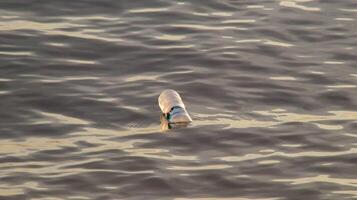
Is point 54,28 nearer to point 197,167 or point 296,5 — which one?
point 296,5

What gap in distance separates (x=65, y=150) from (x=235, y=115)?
2.17m

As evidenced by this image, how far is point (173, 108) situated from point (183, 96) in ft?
2.68

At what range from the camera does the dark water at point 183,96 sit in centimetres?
1074

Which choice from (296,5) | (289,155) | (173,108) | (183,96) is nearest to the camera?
(289,155)

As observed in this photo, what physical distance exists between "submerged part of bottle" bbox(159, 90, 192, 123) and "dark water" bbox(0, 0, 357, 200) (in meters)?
0.14

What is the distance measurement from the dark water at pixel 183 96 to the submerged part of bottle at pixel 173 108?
0.45ft

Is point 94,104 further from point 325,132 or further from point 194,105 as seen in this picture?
point 325,132

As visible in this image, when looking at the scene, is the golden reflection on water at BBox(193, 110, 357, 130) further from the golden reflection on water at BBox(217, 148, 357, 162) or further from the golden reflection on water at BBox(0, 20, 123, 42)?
the golden reflection on water at BBox(0, 20, 123, 42)

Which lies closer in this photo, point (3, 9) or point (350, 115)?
point (350, 115)

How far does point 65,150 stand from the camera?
11.3 m

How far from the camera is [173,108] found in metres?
12.1

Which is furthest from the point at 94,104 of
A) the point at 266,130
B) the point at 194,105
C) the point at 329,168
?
the point at 329,168

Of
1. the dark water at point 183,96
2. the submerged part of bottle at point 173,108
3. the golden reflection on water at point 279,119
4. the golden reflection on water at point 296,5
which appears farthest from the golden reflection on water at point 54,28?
the golden reflection on water at point 296,5

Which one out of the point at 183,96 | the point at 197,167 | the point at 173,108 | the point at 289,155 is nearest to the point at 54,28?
the point at 183,96
